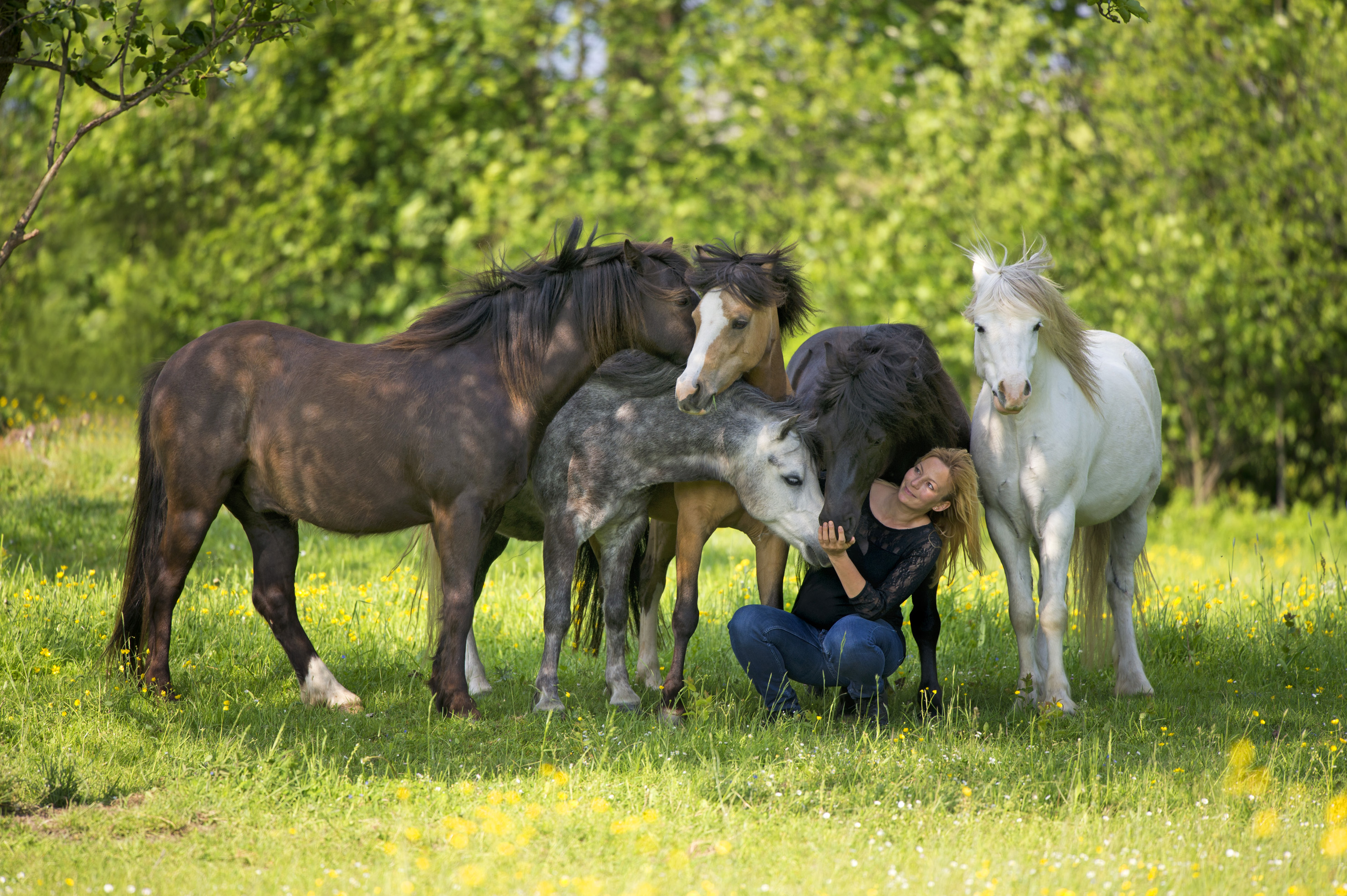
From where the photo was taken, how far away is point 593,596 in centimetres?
580

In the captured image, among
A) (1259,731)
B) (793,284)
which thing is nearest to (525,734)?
(793,284)

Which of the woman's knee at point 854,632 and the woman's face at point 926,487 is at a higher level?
the woman's face at point 926,487

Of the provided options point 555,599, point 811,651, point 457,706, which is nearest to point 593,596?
point 555,599

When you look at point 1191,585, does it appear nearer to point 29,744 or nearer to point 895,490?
point 895,490

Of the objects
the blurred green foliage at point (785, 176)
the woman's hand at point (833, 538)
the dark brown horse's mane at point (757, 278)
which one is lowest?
the woman's hand at point (833, 538)

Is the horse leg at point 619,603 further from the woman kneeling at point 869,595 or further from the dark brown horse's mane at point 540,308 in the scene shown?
the dark brown horse's mane at point 540,308

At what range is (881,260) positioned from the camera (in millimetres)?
11664

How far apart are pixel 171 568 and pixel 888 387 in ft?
10.7

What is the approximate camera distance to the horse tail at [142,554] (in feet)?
17.1

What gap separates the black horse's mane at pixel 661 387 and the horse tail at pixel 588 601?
836 mm

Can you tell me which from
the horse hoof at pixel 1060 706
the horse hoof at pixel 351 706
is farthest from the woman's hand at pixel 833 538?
the horse hoof at pixel 351 706

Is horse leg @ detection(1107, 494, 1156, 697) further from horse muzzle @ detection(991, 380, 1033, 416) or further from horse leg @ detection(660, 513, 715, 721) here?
horse leg @ detection(660, 513, 715, 721)

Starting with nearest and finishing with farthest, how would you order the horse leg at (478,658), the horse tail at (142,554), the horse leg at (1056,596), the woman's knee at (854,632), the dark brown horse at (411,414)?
1. the woman's knee at (854,632)
2. the dark brown horse at (411,414)
3. the horse leg at (1056,596)
4. the horse tail at (142,554)
5. the horse leg at (478,658)

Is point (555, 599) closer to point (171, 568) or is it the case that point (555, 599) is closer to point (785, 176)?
point (171, 568)
